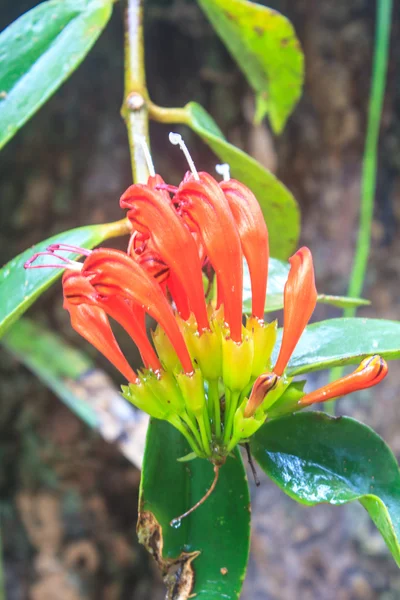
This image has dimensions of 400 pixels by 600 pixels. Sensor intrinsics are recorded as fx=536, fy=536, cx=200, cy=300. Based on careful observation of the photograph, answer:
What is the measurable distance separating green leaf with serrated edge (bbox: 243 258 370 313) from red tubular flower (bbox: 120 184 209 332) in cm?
16

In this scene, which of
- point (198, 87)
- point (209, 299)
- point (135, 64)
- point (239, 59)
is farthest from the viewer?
point (198, 87)

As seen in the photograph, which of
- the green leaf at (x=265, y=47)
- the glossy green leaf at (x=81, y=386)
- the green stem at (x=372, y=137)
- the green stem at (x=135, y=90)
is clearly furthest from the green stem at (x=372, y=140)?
the green stem at (x=135, y=90)

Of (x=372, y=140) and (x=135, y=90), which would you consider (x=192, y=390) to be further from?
(x=372, y=140)

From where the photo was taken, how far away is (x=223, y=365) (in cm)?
45

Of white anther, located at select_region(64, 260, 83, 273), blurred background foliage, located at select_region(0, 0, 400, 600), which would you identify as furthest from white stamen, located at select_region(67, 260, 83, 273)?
blurred background foliage, located at select_region(0, 0, 400, 600)

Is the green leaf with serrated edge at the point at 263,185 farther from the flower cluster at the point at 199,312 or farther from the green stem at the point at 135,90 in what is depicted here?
the flower cluster at the point at 199,312

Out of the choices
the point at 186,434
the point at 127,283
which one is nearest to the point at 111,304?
the point at 127,283

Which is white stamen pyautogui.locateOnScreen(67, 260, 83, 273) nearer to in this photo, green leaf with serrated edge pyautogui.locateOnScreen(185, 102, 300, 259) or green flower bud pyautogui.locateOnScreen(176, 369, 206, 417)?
green flower bud pyautogui.locateOnScreen(176, 369, 206, 417)

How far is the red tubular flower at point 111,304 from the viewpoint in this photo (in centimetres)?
45

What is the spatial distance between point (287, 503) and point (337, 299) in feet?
2.69

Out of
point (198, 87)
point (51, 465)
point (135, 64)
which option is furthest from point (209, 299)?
point (198, 87)

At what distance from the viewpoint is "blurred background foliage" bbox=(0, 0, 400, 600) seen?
1210 mm

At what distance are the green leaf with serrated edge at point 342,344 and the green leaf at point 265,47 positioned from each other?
0.55m

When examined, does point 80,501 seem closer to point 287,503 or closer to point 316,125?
point 287,503
